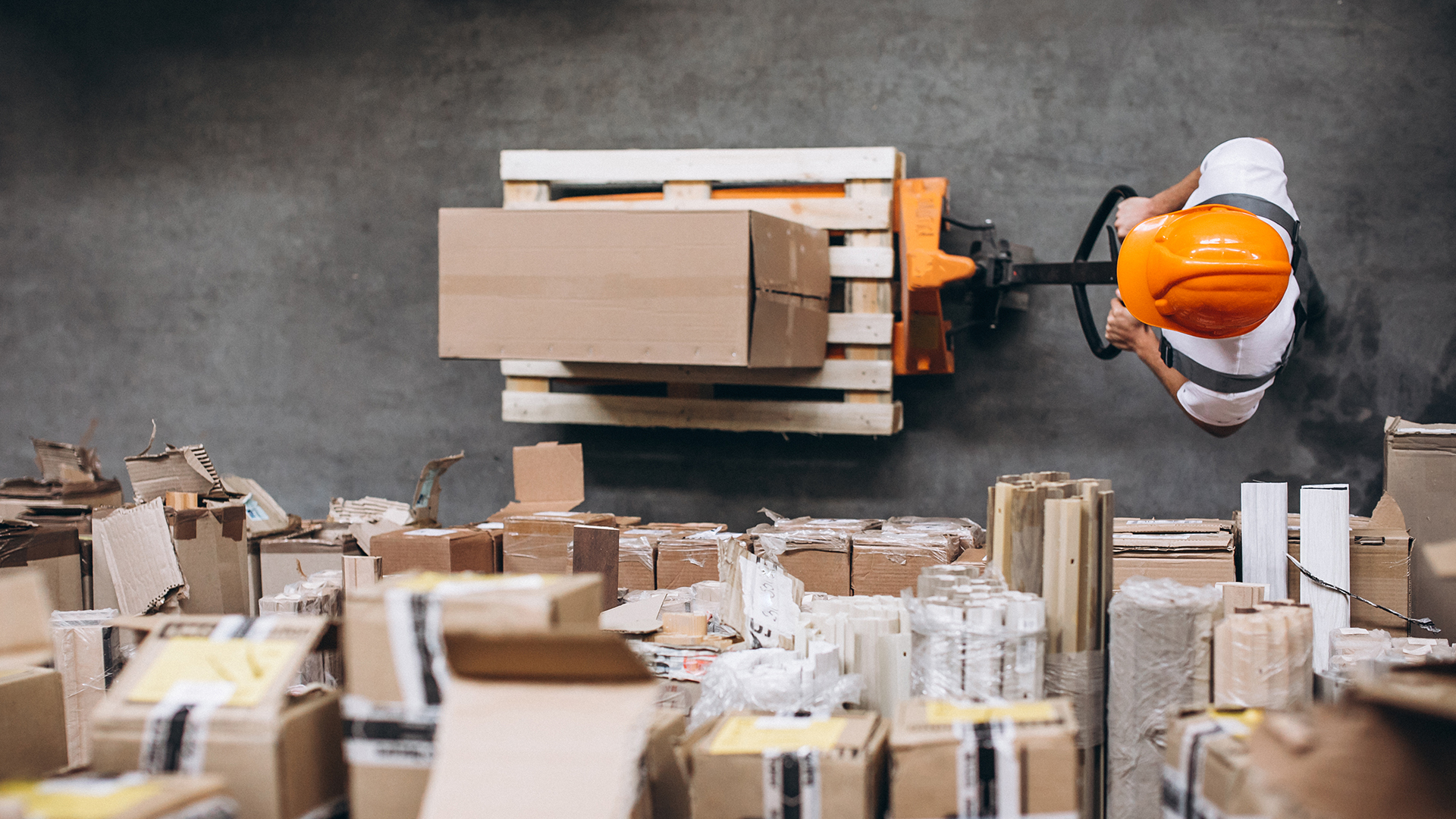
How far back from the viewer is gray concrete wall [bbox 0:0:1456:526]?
3900mm

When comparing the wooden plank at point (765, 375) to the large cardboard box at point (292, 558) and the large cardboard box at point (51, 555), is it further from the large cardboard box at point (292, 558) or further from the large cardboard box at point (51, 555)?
the large cardboard box at point (51, 555)

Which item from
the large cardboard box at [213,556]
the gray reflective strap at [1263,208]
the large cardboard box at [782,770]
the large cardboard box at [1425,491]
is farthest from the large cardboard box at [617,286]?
the large cardboard box at [1425,491]

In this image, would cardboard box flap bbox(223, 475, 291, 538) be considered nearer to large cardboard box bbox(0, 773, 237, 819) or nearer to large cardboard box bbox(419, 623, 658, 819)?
large cardboard box bbox(0, 773, 237, 819)

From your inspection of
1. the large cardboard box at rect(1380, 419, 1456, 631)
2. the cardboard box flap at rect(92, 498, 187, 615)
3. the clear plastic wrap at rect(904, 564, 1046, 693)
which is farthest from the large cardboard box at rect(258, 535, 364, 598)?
the large cardboard box at rect(1380, 419, 1456, 631)

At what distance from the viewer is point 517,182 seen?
13.8ft

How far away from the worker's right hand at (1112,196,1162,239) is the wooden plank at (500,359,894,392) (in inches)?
40.4

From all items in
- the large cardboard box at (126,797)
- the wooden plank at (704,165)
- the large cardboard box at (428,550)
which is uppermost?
the wooden plank at (704,165)

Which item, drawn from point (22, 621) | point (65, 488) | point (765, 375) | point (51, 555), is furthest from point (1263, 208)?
point (65, 488)

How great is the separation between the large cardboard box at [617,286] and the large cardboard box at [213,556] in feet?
3.54

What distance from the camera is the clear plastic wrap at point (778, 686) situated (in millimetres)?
2076

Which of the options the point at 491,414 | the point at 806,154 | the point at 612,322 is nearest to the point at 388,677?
the point at 612,322

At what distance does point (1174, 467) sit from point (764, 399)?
180 cm

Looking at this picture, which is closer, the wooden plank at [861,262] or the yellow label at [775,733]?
the yellow label at [775,733]

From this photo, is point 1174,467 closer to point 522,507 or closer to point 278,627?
point 522,507
